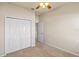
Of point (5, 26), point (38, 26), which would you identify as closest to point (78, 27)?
Result: point (5, 26)

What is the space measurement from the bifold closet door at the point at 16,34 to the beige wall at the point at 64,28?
1243mm

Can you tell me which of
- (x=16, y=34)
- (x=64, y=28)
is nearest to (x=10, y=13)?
(x=16, y=34)

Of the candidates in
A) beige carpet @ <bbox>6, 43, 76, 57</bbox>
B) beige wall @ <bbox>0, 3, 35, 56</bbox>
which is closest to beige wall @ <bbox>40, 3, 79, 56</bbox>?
beige carpet @ <bbox>6, 43, 76, 57</bbox>

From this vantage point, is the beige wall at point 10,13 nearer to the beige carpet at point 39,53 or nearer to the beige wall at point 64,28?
the beige carpet at point 39,53

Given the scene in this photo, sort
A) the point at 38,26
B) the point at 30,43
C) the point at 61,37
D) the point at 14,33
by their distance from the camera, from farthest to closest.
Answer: the point at 38,26 < the point at 30,43 < the point at 61,37 < the point at 14,33

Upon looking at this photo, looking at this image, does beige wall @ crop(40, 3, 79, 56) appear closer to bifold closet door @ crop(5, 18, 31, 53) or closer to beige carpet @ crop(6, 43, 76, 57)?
beige carpet @ crop(6, 43, 76, 57)

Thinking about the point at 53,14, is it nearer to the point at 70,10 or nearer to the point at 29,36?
the point at 70,10

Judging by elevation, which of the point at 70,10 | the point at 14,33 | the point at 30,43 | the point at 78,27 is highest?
the point at 70,10

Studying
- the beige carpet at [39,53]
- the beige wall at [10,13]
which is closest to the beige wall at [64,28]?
the beige carpet at [39,53]

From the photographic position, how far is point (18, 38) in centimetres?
398

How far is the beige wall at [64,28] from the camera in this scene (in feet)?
10.8

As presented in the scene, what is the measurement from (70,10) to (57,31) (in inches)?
49.0

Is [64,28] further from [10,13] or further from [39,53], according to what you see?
[10,13]

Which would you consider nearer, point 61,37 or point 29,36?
point 61,37
